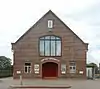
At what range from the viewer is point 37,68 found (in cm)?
5469

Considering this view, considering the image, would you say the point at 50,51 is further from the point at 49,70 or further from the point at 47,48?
the point at 49,70

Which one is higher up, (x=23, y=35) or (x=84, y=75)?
(x=23, y=35)

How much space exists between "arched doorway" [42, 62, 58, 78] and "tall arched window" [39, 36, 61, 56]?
1930 millimetres

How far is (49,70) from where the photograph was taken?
55.6 metres

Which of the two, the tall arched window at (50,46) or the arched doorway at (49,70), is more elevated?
the tall arched window at (50,46)

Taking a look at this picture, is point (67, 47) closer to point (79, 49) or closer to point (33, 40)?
point (79, 49)

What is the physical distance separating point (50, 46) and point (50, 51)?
887 millimetres

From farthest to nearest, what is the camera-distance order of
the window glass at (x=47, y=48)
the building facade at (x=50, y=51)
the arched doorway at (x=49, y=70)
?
1. the arched doorway at (x=49, y=70)
2. the building facade at (x=50, y=51)
3. the window glass at (x=47, y=48)

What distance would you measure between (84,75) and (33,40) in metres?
10.5

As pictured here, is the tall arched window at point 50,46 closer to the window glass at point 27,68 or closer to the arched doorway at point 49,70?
the arched doorway at point 49,70

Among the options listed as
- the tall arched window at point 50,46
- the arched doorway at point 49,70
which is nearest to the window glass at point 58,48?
the tall arched window at point 50,46

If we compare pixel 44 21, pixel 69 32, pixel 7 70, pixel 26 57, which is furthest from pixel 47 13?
pixel 7 70

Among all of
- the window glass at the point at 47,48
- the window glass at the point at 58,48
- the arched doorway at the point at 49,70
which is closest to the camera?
the window glass at the point at 47,48

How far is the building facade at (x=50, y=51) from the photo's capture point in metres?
54.6
